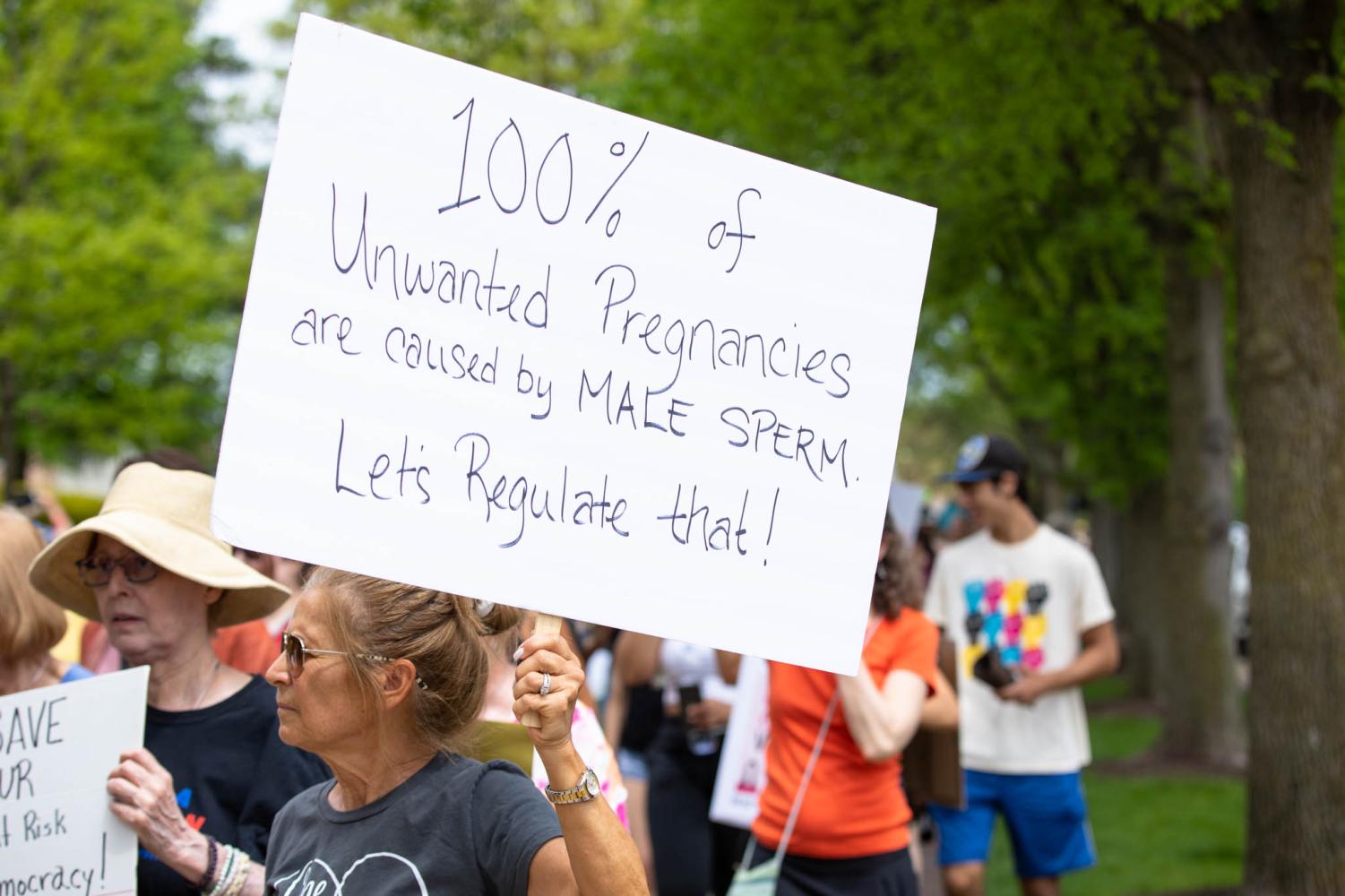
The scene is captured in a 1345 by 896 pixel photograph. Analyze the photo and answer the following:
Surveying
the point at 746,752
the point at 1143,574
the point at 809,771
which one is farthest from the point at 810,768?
the point at 1143,574

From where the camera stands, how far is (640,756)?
22.1 ft

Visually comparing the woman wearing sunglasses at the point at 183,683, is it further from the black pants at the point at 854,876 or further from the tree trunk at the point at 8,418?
the tree trunk at the point at 8,418

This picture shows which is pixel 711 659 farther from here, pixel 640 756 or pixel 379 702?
pixel 379 702

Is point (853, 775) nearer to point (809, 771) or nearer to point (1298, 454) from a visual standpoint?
point (809, 771)

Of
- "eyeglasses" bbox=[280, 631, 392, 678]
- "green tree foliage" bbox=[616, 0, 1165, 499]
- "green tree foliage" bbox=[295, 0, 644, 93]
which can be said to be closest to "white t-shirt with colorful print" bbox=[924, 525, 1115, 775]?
"green tree foliage" bbox=[616, 0, 1165, 499]

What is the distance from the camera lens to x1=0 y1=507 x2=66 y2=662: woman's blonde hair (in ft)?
11.9

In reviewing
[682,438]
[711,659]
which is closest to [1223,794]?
[711,659]

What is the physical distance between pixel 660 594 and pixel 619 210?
25.1 inches

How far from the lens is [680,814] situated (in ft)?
21.2

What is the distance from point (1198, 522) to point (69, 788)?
1159 centimetres

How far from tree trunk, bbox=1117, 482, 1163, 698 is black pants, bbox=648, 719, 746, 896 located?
12938 mm

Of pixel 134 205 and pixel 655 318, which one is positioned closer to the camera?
pixel 655 318

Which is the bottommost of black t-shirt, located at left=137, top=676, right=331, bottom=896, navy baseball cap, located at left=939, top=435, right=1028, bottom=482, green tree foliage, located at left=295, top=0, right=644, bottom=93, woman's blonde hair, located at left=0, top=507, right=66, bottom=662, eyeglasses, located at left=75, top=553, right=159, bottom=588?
black t-shirt, located at left=137, top=676, right=331, bottom=896

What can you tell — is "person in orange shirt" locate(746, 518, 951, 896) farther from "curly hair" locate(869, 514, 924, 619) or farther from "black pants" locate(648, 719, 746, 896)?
"black pants" locate(648, 719, 746, 896)
